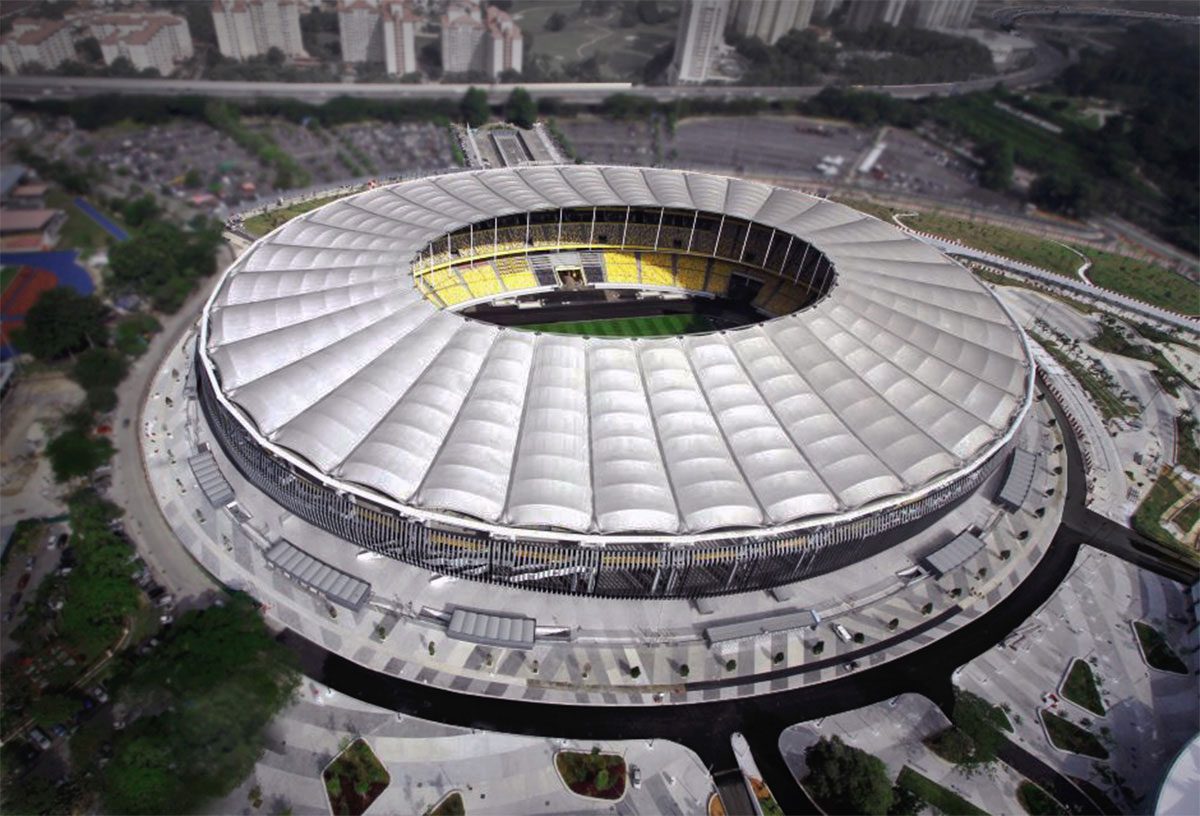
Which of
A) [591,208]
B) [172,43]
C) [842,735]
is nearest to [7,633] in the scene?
[842,735]

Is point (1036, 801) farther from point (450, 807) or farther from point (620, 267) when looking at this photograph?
point (620, 267)

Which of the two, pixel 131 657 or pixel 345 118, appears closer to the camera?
pixel 131 657

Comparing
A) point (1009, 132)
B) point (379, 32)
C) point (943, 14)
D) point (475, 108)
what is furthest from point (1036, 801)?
point (943, 14)

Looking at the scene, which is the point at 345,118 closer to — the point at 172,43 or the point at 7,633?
the point at 172,43

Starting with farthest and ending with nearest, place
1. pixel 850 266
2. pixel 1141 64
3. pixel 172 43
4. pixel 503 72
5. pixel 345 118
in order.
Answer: pixel 1141 64, pixel 503 72, pixel 172 43, pixel 345 118, pixel 850 266

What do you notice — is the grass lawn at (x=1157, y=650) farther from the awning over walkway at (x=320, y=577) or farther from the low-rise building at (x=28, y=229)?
the low-rise building at (x=28, y=229)

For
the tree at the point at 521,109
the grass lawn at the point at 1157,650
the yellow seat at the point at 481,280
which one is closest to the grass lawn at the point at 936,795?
the grass lawn at the point at 1157,650
